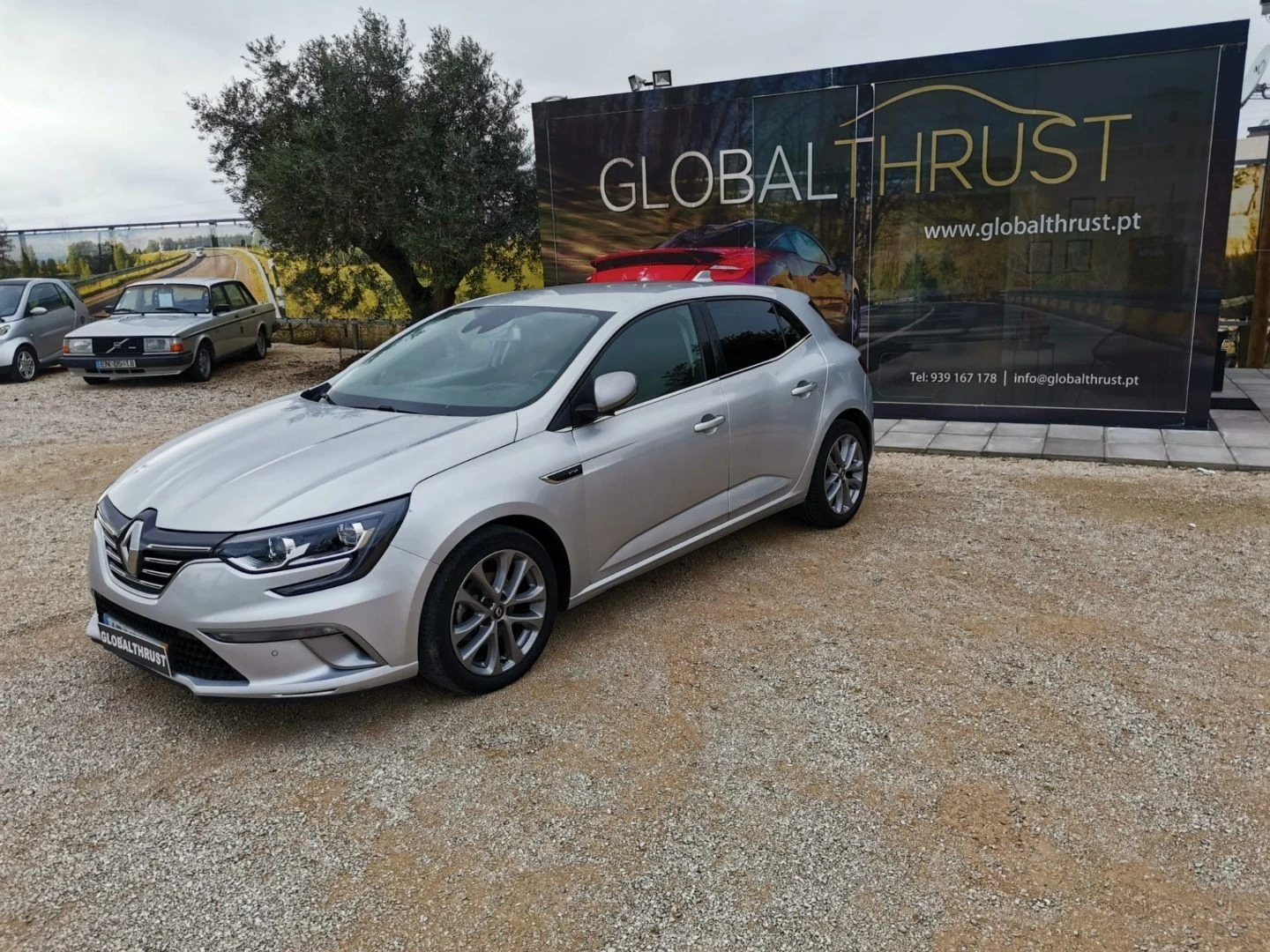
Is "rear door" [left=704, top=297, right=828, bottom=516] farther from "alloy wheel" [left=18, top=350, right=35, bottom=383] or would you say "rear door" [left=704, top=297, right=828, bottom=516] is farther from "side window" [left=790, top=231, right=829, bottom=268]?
"alloy wheel" [left=18, top=350, right=35, bottom=383]

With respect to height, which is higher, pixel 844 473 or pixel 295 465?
pixel 295 465

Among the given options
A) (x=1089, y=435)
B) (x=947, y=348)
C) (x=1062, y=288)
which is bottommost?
(x=1089, y=435)

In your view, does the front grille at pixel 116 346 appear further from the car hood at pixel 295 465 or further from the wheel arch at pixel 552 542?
the wheel arch at pixel 552 542

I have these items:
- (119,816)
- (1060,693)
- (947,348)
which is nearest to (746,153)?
(947,348)

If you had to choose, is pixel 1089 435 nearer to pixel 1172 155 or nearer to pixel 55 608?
pixel 1172 155

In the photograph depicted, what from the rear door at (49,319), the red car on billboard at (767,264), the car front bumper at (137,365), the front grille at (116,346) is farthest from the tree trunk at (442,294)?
the rear door at (49,319)

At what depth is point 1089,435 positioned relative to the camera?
8312 millimetres

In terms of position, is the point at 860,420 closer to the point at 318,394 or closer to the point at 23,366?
the point at 318,394

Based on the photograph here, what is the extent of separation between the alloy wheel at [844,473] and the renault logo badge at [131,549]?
3.67 meters

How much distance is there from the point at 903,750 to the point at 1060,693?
0.83 metres

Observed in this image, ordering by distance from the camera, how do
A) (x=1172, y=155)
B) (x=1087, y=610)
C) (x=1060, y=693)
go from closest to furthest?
(x=1060, y=693) < (x=1087, y=610) < (x=1172, y=155)

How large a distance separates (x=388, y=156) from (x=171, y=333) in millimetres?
3883

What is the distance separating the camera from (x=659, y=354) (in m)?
4.51

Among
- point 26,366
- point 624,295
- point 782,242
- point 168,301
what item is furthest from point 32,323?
point 624,295
